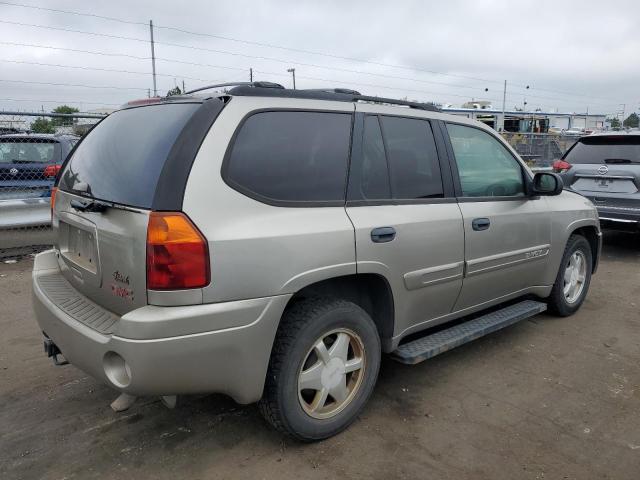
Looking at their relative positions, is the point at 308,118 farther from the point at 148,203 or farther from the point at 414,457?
the point at 414,457

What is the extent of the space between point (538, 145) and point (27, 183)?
39.2 ft

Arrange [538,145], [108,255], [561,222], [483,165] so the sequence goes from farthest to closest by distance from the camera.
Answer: [538,145]
[561,222]
[483,165]
[108,255]

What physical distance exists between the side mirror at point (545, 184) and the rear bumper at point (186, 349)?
8.28 ft

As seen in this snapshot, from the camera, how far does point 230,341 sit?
2.33m

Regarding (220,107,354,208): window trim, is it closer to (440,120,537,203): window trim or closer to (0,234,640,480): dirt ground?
(440,120,537,203): window trim

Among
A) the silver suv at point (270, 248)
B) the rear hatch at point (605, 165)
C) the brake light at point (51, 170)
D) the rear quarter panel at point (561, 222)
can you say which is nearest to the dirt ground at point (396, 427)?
the silver suv at point (270, 248)

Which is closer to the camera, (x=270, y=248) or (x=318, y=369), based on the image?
(x=270, y=248)

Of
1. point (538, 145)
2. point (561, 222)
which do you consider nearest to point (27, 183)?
point (561, 222)

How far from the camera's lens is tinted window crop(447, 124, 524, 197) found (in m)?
3.62

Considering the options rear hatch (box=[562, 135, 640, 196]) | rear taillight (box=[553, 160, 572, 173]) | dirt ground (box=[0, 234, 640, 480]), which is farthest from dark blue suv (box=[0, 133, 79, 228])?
rear hatch (box=[562, 135, 640, 196])

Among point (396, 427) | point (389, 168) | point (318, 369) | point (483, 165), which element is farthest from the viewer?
point (483, 165)

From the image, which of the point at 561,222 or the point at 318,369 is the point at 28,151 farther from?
the point at 561,222

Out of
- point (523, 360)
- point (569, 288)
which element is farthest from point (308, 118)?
point (569, 288)

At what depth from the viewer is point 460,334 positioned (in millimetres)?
3502
